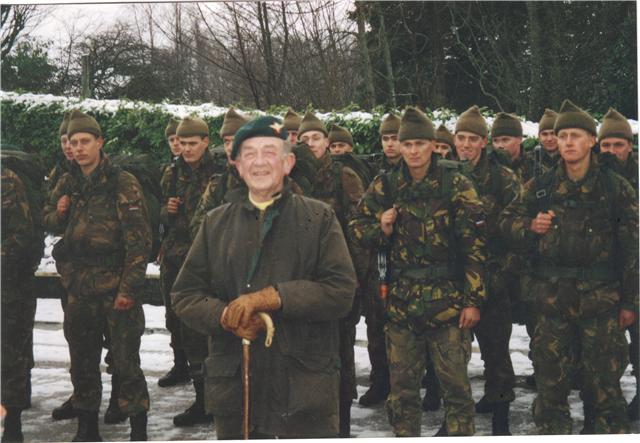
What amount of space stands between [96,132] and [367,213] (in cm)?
188

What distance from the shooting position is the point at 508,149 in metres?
6.12

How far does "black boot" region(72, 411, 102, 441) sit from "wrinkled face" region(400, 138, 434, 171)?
246cm

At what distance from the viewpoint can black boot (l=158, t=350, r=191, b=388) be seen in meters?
6.60

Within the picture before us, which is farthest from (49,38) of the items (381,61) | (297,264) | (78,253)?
(297,264)

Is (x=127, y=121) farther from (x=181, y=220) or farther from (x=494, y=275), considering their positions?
(x=494, y=275)

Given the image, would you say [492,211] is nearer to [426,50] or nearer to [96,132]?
[426,50]

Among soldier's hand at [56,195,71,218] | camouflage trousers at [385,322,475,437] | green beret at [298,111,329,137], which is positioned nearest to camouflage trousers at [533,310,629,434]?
camouflage trousers at [385,322,475,437]

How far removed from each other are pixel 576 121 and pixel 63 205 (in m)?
3.16

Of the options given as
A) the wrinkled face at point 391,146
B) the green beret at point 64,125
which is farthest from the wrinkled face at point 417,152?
the green beret at point 64,125

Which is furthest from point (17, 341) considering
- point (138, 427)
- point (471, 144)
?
point (471, 144)

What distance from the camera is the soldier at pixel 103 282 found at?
5336mm

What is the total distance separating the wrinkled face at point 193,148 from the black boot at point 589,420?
3077 millimetres

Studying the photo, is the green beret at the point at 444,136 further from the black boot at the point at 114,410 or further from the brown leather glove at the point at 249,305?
the brown leather glove at the point at 249,305

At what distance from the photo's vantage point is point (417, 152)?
16.3 ft
